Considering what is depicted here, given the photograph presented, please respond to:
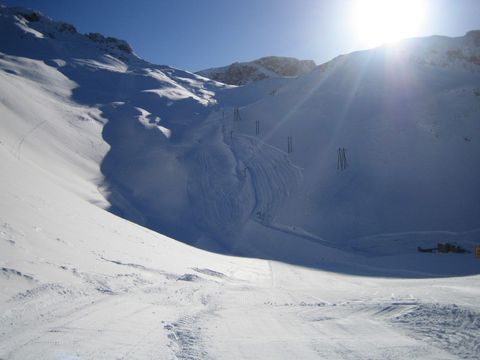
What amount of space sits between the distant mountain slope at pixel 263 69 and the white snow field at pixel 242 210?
1184 inches

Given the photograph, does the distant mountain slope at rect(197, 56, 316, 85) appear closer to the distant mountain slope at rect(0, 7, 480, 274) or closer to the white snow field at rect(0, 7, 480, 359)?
the white snow field at rect(0, 7, 480, 359)

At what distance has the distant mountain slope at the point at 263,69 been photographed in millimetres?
77125

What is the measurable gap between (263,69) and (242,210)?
2474 inches

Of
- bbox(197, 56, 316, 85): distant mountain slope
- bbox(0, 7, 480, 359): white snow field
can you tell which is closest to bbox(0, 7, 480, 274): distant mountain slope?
bbox(0, 7, 480, 359): white snow field

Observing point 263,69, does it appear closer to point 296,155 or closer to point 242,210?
point 296,155

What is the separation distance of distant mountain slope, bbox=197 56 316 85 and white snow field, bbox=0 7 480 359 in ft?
98.6

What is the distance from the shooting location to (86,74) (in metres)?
44.5

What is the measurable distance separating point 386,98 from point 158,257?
23291 millimetres

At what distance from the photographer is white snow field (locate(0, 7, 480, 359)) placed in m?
4.37

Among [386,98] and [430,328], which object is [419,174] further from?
[430,328]

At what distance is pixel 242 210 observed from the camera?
2103cm

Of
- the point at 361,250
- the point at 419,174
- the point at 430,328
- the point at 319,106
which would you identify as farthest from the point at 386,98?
the point at 430,328

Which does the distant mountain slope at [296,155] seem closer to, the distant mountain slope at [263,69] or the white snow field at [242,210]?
the white snow field at [242,210]

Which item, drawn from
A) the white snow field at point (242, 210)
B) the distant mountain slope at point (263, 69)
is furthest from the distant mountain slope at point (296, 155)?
the distant mountain slope at point (263, 69)
